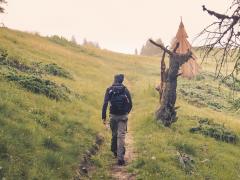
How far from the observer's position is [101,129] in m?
20.3

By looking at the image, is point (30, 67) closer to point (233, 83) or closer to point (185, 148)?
point (185, 148)

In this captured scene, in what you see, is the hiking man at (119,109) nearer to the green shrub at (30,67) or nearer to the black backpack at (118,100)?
the black backpack at (118,100)

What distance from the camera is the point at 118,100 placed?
1561 cm

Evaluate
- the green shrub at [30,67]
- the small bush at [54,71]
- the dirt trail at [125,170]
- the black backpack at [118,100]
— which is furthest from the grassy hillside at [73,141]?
the small bush at [54,71]

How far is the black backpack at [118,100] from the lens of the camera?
15.6 meters

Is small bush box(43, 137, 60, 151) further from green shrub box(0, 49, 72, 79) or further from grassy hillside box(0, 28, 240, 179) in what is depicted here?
green shrub box(0, 49, 72, 79)

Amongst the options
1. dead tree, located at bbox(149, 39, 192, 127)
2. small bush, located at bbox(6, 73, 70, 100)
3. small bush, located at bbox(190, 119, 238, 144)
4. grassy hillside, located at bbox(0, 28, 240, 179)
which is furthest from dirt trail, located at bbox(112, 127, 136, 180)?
small bush, located at bbox(6, 73, 70, 100)

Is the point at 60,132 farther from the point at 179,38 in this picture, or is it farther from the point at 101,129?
the point at 179,38

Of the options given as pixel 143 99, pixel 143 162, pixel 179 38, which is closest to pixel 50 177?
pixel 143 162

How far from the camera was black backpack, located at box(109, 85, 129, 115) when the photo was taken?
1562cm

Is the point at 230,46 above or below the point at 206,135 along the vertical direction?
above

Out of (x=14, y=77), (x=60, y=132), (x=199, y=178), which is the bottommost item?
(x=199, y=178)

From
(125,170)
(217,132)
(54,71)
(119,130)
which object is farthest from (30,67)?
(125,170)

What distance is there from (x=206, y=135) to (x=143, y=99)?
38.0ft
